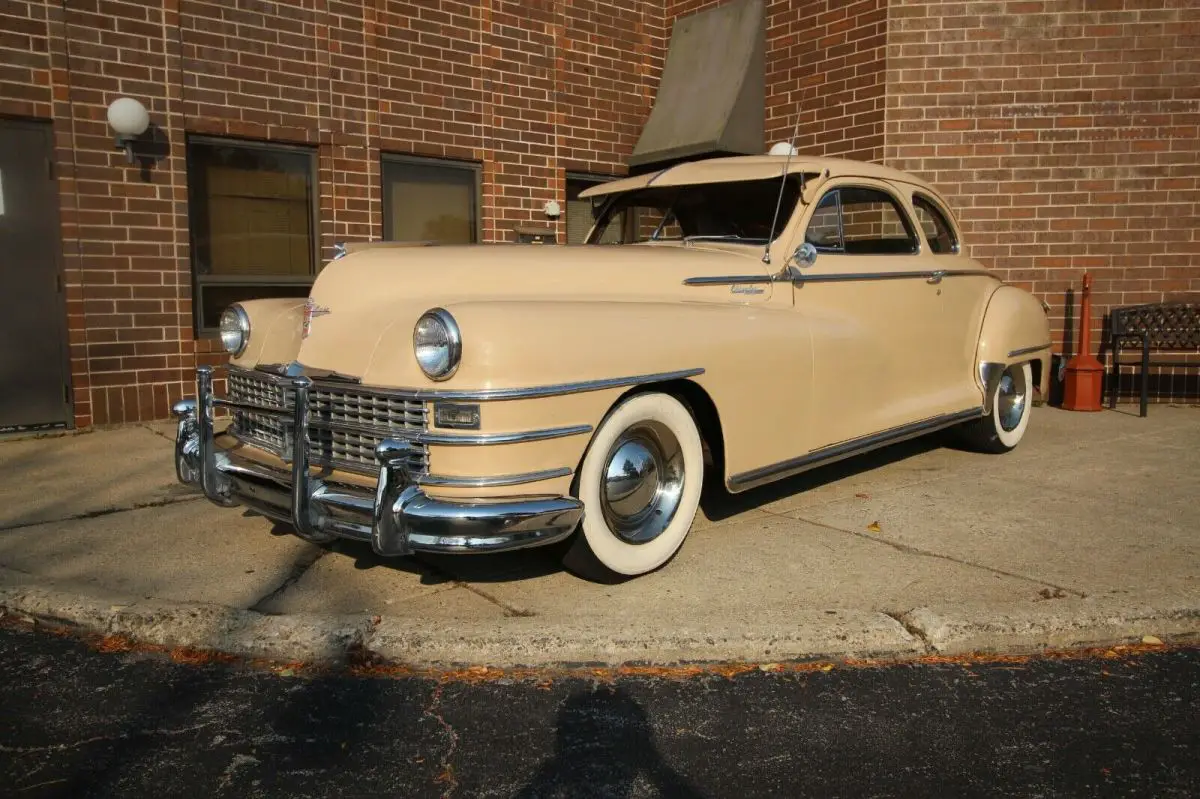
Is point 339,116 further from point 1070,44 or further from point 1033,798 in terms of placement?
point 1033,798

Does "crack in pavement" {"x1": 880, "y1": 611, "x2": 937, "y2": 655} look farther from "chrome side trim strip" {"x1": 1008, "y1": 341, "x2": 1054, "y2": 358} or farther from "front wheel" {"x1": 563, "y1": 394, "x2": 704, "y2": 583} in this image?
"chrome side trim strip" {"x1": 1008, "y1": 341, "x2": 1054, "y2": 358}

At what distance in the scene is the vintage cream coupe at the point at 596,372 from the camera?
3.34 metres

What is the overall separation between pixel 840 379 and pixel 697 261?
0.99m

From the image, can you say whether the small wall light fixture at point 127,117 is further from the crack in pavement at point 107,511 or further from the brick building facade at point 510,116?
the crack in pavement at point 107,511

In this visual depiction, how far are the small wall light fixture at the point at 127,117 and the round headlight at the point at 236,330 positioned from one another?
11.3 ft

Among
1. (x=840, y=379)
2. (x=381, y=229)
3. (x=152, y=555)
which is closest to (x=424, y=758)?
(x=152, y=555)

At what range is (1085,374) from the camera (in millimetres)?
8477

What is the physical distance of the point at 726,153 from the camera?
994 cm

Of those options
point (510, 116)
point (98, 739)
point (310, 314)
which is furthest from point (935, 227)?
point (98, 739)

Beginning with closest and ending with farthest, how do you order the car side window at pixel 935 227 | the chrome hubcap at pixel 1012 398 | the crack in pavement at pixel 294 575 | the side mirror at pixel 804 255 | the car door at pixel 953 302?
1. the crack in pavement at pixel 294 575
2. the side mirror at pixel 804 255
3. the car door at pixel 953 302
4. the car side window at pixel 935 227
5. the chrome hubcap at pixel 1012 398

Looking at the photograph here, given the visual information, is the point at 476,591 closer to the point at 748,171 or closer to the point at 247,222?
the point at 748,171

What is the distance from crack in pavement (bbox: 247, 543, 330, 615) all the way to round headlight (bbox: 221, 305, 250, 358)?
3.16ft

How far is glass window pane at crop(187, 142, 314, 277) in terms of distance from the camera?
7.93 m

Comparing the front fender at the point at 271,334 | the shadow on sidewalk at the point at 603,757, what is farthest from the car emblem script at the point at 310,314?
the shadow on sidewalk at the point at 603,757
